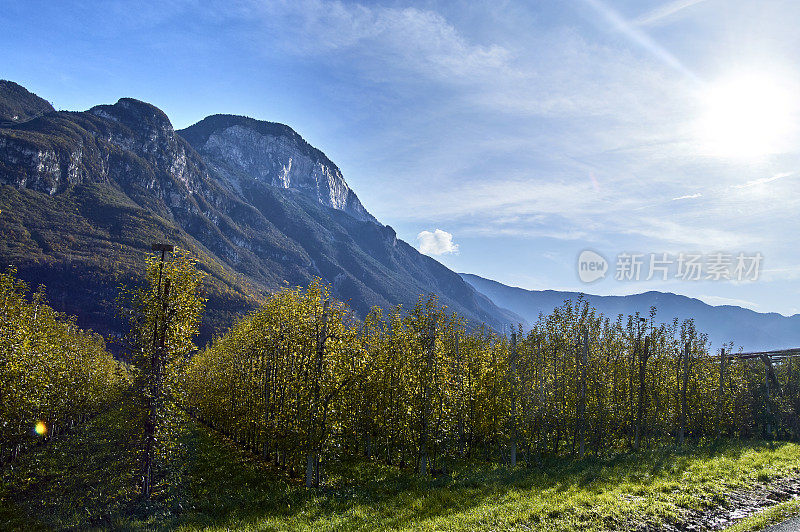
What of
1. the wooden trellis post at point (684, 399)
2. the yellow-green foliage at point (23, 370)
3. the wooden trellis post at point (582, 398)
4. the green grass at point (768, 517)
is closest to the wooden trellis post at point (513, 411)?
the wooden trellis post at point (582, 398)

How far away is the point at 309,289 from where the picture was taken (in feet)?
75.9

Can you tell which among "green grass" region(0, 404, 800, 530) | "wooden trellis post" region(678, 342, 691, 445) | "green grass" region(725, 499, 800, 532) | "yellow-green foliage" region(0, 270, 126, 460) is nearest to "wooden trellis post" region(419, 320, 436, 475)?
"green grass" region(0, 404, 800, 530)

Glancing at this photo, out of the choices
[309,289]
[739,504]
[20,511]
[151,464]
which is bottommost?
[20,511]

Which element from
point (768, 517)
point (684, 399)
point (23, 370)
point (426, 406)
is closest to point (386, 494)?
point (426, 406)

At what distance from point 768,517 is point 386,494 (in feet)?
49.7

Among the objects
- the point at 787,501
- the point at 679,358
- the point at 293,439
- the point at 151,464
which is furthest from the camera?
the point at 679,358

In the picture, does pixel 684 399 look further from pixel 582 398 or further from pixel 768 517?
pixel 768 517

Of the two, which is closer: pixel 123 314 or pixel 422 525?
pixel 422 525

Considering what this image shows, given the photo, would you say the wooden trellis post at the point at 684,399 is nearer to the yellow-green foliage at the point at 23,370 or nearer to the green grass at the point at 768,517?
the green grass at the point at 768,517

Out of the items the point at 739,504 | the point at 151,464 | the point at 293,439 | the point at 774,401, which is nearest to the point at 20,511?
the point at 151,464

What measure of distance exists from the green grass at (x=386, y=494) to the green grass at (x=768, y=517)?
5.61 ft

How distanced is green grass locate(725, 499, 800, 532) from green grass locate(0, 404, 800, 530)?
171 cm

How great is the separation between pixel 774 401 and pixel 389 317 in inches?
1615

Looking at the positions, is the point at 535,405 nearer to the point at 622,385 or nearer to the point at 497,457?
the point at 497,457
